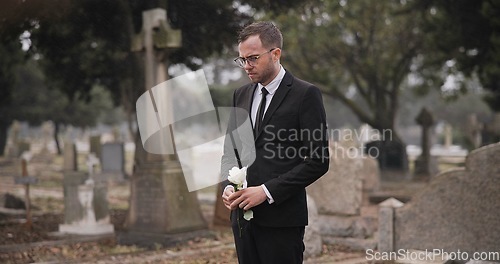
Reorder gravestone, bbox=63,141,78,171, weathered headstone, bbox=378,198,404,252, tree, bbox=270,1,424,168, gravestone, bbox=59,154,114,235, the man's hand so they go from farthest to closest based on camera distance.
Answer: tree, bbox=270,1,424,168, gravestone, bbox=63,141,78,171, gravestone, bbox=59,154,114,235, weathered headstone, bbox=378,198,404,252, the man's hand

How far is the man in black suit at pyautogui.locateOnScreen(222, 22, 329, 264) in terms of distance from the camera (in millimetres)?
3137

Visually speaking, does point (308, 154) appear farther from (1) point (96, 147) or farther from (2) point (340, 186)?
(1) point (96, 147)

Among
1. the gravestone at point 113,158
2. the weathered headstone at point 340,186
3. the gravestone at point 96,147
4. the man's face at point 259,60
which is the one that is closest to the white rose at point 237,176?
the man's face at point 259,60

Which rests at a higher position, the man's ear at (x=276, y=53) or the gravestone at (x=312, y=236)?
the man's ear at (x=276, y=53)

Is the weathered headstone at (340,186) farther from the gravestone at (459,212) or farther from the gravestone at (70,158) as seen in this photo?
the gravestone at (70,158)

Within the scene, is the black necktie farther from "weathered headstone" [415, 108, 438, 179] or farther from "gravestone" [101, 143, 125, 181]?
"weathered headstone" [415, 108, 438, 179]

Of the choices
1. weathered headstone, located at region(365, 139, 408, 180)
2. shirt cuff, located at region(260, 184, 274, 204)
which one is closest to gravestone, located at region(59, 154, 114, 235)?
shirt cuff, located at region(260, 184, 274, 204)


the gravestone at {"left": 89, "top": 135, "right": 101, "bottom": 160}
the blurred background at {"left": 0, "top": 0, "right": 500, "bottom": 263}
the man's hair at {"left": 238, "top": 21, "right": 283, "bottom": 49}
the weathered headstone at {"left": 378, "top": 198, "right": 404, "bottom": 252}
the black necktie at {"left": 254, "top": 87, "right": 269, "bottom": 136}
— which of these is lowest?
the weathered headstone at {"left": 378, "top": 198, "right": 404, "bottom": 252}

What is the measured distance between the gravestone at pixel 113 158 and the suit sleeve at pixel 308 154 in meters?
17.5

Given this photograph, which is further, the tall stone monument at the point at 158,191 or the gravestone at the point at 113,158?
the gravestone at the point at 113,158

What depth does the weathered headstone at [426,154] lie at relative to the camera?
2277cm

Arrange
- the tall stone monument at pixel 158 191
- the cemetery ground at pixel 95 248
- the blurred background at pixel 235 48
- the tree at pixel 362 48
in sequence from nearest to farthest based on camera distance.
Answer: the cemetery ground at pixel 95 248 → the tall stone monument at pixel 158 191 → the blurred background at pixel 235 48 → the tree at pixel 362 48

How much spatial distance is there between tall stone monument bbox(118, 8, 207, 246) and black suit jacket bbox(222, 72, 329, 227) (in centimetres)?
588

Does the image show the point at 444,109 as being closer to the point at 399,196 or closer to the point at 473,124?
the point at 473,124
